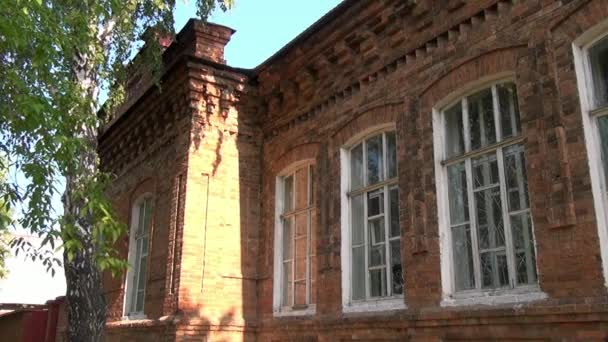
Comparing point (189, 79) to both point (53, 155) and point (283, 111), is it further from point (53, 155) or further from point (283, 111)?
point (53, 155)

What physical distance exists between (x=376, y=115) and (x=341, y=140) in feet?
2.39

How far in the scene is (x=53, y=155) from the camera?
551 centimetres

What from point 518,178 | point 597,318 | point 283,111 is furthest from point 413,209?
point 283,111

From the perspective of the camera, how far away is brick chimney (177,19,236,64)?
9.66 m

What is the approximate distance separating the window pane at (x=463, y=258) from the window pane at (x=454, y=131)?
86 cm

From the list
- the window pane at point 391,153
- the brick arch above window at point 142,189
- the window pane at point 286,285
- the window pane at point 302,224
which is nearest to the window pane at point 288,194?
the window pane at point 302,224

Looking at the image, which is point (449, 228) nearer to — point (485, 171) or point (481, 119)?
point (485, 171)

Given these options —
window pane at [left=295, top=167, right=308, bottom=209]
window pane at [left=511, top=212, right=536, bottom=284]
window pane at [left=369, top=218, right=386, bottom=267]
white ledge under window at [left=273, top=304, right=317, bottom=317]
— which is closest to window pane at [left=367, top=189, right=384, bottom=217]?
window pane at [left=369, top=218, right=386, bottom=267]

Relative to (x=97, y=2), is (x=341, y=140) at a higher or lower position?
lower

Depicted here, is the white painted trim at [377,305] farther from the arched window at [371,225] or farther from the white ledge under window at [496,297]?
the white ledge under window at [496,297]

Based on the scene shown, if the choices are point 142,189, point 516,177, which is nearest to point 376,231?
point 516,177

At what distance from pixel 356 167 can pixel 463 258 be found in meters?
2.23

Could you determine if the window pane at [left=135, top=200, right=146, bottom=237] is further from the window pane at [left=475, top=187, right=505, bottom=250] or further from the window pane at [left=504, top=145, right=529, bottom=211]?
the window pane at [left=504, top=145, right=529, bottom=211]

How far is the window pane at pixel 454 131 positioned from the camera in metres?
6.44
